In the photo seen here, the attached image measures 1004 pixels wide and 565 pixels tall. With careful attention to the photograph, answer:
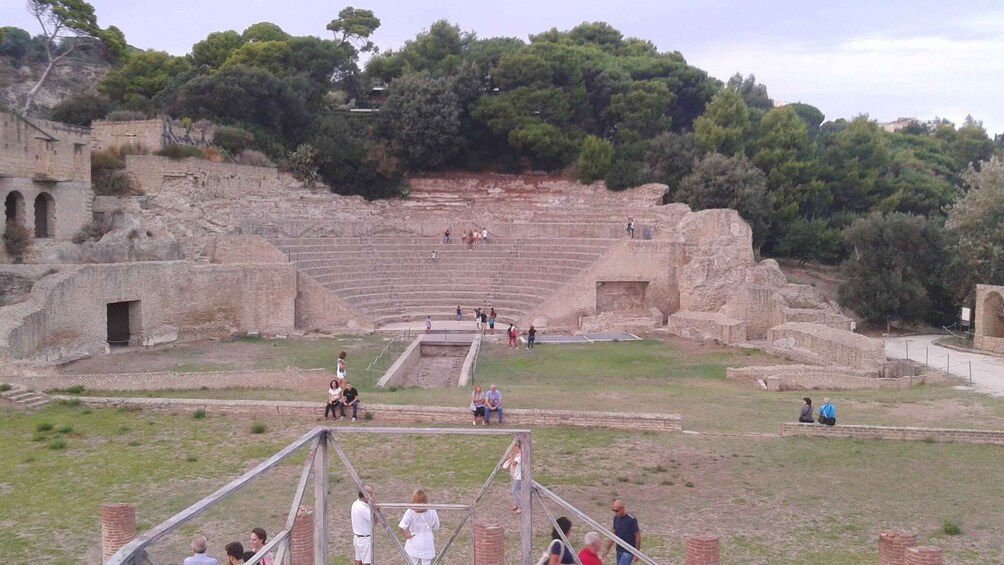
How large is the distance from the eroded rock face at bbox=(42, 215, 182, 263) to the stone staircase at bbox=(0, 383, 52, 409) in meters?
8.78

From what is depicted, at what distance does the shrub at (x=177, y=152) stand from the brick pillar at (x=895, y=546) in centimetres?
2598

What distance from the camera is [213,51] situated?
40.9 m

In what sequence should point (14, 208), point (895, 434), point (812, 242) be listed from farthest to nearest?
point (812, 242) → point (14, 208) → point (895, 434)

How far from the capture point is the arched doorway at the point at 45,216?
2428 centimetres

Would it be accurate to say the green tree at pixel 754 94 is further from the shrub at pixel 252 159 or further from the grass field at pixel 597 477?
the grass field at pixel 597 477

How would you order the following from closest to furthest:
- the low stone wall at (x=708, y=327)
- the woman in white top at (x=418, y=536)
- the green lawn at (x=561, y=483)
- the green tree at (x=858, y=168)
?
the woman in white top at (x=418, y=536), the green lawn at (x=561, y=483), the low stone wall at (x=708, y=327), the green tree at (x=858, y=168)

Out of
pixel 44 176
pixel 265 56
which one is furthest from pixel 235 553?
pixel 265 56

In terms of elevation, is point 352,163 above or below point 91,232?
above

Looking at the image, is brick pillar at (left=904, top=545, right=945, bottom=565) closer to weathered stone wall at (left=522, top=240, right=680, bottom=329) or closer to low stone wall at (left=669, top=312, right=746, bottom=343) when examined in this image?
low stone wall at (left=669, top=312, right=746, bottom=343)

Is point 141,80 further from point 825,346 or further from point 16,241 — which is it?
point 825,346

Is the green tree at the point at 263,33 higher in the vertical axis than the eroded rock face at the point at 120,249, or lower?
higher

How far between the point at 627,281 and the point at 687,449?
1594 centimetres

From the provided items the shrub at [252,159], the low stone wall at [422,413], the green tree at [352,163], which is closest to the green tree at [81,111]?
the shrub at [252,159]

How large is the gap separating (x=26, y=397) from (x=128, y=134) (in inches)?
703
